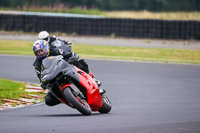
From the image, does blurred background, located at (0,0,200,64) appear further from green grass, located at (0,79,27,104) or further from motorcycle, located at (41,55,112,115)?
motorcycle, located at (41,55,112,115)

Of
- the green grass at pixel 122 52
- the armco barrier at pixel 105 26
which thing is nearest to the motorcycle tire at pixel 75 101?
the green grass at pixel 122 52

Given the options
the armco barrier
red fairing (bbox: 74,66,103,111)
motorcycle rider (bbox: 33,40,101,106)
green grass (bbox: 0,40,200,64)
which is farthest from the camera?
the armco barrier

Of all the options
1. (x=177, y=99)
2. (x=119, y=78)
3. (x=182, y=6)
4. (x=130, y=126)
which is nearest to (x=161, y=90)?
(x=177, y=99)

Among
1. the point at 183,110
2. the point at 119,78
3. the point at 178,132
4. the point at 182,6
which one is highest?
the point at 178,132

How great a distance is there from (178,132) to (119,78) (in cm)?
844

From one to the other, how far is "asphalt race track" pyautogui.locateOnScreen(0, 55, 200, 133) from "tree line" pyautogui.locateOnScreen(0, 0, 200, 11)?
955 inches

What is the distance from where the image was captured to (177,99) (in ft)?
35.7

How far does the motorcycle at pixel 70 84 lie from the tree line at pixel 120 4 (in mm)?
33366

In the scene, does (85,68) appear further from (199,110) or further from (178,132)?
(178,132)

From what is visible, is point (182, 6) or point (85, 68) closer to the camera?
point (85, 68)

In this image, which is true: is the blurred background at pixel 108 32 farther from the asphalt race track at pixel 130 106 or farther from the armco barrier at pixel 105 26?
the asphalt race track at pixel 130 106

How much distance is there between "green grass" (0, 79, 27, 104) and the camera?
34.6 feet

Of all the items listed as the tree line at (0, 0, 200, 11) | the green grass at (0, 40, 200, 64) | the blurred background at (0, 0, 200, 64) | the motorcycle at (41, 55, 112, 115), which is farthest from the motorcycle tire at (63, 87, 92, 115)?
the tree line at (0, 0, 200, 11)

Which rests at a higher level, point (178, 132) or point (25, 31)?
point (178, 132)
